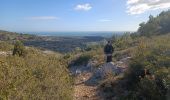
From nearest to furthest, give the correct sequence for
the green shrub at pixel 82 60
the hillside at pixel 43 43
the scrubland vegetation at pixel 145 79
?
1. the scrubland vegetation at pixel 145 79
2. the green shrub at pixel 82 60
3. the hillside at pixel 43 43

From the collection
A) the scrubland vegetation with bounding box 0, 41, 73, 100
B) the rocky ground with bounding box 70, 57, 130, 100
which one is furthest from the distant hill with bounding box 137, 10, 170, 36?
the scrubland vegetation with bounding box 0, 41, 73, 100

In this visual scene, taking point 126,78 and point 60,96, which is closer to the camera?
point 60,96

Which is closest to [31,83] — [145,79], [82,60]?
[145,79]

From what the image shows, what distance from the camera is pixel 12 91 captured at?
679 cm

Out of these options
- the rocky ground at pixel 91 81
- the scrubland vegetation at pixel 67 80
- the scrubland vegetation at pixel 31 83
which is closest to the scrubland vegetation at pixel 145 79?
the scrubland vegetation at pixel 67 80

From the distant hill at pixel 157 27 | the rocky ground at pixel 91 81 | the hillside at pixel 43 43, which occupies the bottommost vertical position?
the hillside at pixel 43 43

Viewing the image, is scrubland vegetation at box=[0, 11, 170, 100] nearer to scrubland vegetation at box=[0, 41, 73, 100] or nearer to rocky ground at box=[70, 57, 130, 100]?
scrubland vegetation at box=[0, 41, 73, 100]

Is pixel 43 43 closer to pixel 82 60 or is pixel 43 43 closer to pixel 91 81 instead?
pixel 82 60

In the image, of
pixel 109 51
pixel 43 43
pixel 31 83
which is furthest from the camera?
pixel 43 43

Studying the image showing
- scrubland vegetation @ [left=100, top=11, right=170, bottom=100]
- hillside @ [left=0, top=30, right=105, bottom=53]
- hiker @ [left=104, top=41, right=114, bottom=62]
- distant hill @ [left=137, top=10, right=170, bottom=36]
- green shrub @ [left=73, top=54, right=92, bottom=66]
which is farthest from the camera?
hillside @ [left=0, top=30, right=105, bottom=53]

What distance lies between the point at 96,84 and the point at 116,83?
7.16ft

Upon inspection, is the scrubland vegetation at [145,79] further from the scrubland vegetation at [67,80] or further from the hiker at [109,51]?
the hiker at [109,51]

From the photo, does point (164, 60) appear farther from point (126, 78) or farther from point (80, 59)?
point (80, 59)

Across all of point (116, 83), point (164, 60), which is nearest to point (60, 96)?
point (164, 60)
